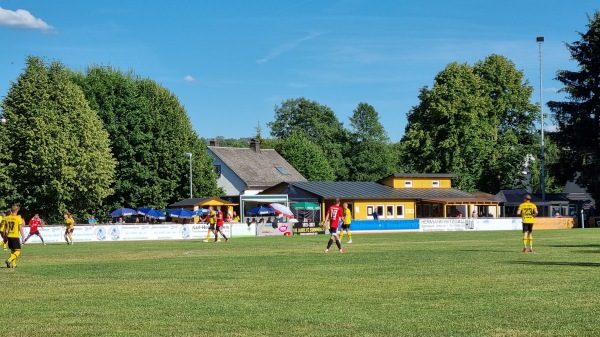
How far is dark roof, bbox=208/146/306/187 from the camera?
10481 cm

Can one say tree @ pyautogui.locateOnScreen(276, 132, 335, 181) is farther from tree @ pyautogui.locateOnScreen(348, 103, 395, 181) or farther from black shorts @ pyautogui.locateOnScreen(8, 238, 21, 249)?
black shorts @ pyautogui.locateOnScreen(8, 238, 21, 249)

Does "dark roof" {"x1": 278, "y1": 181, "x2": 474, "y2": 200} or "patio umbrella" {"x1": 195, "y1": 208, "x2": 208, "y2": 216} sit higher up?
"dark roof" {"x1": 278, "y1": 181, "x2": 474, "y2": 200}

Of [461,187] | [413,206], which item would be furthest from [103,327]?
[461,187]

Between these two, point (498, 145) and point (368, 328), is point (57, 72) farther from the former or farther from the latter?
point (368, 328)

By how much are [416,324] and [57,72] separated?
6458cm

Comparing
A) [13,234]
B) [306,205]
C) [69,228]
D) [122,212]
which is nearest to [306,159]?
[306,205]

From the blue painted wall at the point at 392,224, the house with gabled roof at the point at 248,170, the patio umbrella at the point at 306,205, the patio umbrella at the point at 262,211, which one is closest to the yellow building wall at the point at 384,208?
the patio umbrella at the point at 306,205

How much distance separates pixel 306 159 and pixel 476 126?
114ft

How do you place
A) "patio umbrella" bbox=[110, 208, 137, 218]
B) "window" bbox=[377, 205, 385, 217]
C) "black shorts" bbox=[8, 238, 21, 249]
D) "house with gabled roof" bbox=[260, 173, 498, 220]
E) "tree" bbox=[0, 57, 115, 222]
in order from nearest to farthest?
"black shorts" bbox=[8, 238, 21, 249] → "tree" bbox=[0, 57, 115, 222] → "patio umbrella" bbox=[110, 208, 137, 218] → "house with gabled roof" bbox=[260, 173, 498, 220] → "window" bbox=[377, 205, 385, 217]

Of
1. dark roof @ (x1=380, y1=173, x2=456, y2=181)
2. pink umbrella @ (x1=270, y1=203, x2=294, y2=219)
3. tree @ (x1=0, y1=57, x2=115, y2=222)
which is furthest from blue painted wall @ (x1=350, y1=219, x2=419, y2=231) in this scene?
tree @ (x1=0, y1=57, x2=115, y2=222)

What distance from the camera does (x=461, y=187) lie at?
9725 centimetres

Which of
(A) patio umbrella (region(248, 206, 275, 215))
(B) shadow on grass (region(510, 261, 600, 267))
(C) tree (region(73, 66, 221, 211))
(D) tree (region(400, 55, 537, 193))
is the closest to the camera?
(B) shadow on grass (region(510, 261, 600, 267))

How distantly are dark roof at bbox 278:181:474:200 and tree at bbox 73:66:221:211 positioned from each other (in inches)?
458

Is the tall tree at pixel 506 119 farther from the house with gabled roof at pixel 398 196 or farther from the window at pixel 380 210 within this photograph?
the window at pixel 380 210
